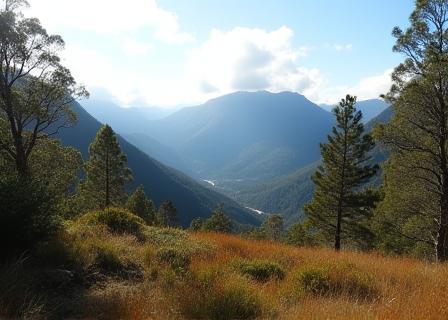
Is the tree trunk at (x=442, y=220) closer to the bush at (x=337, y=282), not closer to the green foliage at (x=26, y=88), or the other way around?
the bush at (x=337, y=282)

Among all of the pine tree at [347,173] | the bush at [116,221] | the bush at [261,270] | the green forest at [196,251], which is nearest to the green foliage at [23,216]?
the green forest at [196,251]

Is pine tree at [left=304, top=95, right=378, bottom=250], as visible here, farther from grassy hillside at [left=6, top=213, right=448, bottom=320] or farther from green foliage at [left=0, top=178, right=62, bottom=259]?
green foliage at [left=0, top=178, right=62, bottom=259]

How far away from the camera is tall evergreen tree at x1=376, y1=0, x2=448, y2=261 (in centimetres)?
1462

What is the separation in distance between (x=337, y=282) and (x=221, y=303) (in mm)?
2877

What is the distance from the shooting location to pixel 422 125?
1544 centimetres

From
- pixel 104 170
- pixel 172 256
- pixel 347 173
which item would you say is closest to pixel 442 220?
pixel 172 256

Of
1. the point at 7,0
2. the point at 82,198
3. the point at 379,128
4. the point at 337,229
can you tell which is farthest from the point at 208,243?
the point at 82,198

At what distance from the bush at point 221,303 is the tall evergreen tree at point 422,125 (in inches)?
433

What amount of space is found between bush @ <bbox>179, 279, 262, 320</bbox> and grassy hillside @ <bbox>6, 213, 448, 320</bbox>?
0.05 feet

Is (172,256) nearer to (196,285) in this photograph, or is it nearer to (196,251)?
(196,251)

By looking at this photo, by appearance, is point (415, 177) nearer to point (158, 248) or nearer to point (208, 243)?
point (208, 243)

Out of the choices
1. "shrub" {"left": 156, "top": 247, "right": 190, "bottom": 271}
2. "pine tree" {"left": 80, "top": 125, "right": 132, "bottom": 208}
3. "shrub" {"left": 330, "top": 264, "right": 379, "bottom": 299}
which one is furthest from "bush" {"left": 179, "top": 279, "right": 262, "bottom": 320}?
"pine tree" {"left": 80, "top": 125, "right": 132, "bottom": 208}

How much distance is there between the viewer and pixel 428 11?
49.3ft

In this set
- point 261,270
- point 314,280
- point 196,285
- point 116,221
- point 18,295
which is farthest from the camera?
point 116,221
